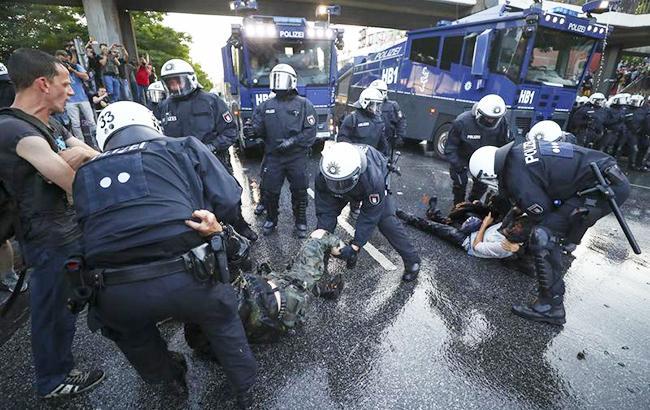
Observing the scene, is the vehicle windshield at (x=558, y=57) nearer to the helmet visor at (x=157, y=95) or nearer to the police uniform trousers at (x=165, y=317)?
the helmet visor at (x=157, y=95)

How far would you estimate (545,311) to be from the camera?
8.63ft

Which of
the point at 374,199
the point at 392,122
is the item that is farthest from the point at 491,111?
the point at 374,199

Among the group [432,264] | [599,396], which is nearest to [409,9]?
[432,264]

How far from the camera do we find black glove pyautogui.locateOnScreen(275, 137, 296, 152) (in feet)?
12.5

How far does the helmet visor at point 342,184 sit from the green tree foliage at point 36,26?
1638 cm

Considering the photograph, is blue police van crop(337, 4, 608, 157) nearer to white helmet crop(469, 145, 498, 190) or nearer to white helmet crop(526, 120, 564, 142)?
white helmet crop(526, 120, 564, 142)

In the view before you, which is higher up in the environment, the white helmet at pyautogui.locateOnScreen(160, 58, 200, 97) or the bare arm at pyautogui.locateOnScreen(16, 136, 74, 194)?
the white helmet at pyautogui.locateOnScreen(160, 58, 200, 97)

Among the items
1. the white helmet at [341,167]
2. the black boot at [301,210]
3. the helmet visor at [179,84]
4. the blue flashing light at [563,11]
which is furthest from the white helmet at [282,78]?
the blue flashing light at [563,11]

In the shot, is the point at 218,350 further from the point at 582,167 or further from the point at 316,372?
the point at 582,167

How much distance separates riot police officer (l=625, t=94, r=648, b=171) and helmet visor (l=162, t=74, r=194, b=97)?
9886 mm

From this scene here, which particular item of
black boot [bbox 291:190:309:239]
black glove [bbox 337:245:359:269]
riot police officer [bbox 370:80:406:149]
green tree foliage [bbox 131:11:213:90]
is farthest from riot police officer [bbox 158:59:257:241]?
green tree foliage [bbox 131:11:213:90]

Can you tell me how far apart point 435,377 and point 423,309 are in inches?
27.9

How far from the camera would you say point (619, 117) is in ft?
26.5

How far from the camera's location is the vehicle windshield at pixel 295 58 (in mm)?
6723
